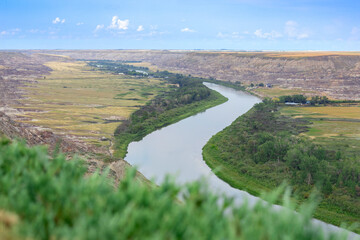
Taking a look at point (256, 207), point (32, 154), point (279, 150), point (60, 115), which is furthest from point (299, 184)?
point (60, 115)

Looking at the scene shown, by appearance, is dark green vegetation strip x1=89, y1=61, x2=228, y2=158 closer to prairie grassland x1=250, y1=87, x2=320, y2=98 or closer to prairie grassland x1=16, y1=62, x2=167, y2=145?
prairie grassland x1=16, y1=62, x2=167, y2=145

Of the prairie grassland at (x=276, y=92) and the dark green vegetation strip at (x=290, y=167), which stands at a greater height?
the prairie grassland at (x=276, y=92)

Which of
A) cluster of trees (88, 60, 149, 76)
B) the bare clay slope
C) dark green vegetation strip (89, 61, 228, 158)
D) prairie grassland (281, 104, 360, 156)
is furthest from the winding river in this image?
cluster of trees (88, 60, 149, 76)

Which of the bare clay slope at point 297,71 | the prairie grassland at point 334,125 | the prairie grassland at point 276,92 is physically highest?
the bare clay slope at point 297,71

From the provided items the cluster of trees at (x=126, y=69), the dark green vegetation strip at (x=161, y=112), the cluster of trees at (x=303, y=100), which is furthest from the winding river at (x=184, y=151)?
the cluster of trees at (x=126, y=69)

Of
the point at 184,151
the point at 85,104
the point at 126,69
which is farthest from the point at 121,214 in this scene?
the point at 126,69

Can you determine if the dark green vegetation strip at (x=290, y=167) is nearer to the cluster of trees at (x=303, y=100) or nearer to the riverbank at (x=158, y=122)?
the riverbank at (x=158, y=122)

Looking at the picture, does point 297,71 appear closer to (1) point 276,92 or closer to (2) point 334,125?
(1) point 276,92
